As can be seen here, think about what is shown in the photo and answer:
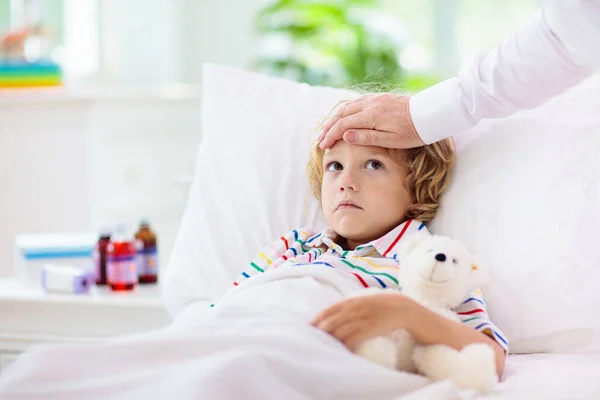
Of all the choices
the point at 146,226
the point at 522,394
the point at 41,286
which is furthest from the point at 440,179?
the point at 41,286

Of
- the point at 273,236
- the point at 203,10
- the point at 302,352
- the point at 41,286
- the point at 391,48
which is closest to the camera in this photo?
the point at 302,352

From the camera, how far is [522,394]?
1071mm

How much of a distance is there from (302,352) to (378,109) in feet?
1.86

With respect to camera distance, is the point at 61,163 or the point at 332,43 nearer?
the point at 61,163

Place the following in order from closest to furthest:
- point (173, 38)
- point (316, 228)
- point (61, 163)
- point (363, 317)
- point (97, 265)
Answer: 1. point (363, 317)
2. point (316, 228)
3. point (97, 265)
4. point (61, 163)
5. point (173, 38)

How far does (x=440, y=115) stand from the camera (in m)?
1.36

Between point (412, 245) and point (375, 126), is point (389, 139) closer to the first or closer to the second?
point (375, 126)

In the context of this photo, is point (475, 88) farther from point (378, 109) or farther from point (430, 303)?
point (430, 303)

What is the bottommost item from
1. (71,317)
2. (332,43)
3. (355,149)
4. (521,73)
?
(71,317)

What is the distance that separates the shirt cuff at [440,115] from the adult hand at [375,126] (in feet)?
0.06

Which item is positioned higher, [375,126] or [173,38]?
[173,38]

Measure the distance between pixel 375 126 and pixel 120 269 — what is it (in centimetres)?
73

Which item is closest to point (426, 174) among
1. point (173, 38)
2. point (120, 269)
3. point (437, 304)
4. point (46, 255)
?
point (437, 304)

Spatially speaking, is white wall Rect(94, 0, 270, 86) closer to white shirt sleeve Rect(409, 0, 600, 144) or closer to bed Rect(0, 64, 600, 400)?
bed Rect(0, 64, 600, 400)
